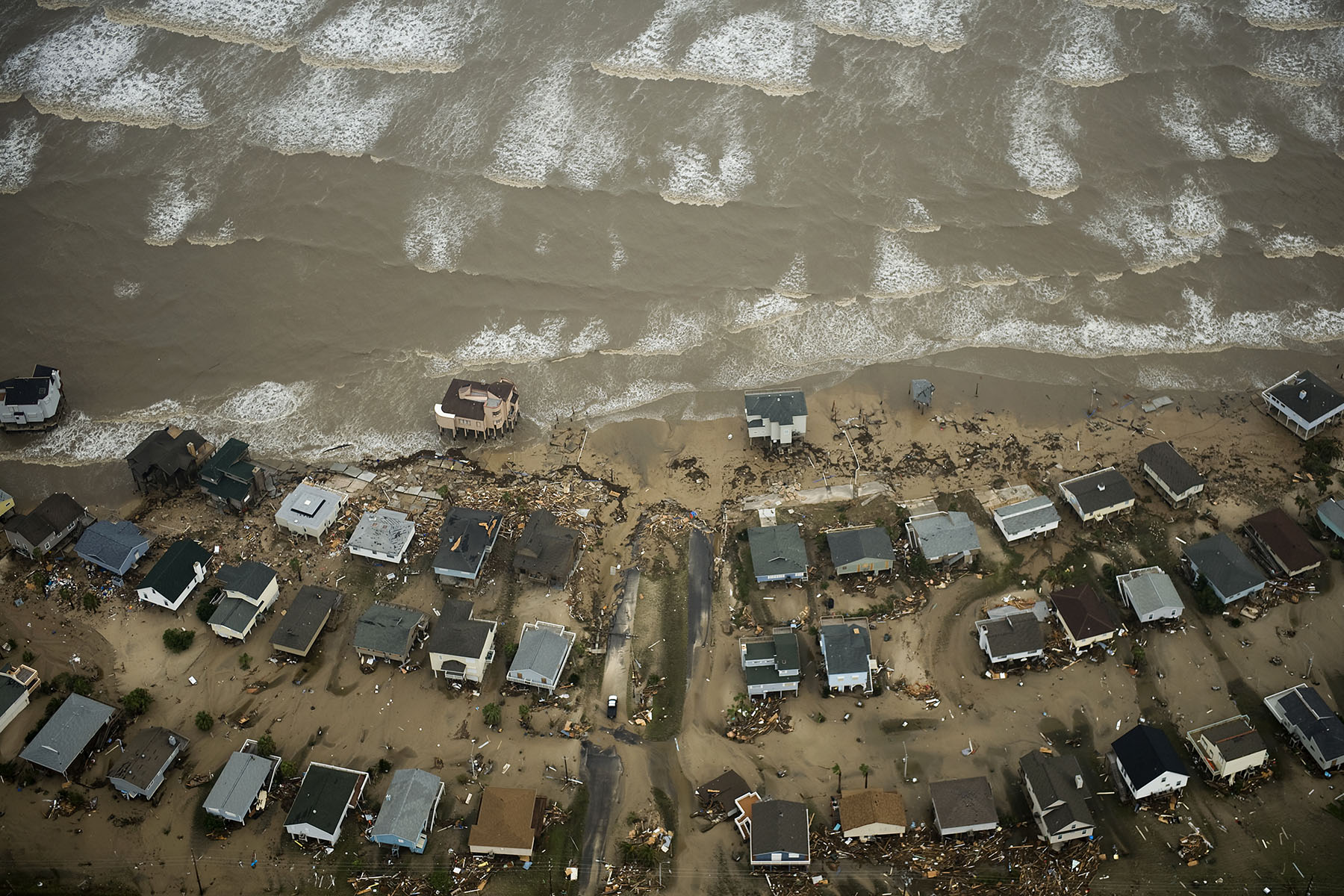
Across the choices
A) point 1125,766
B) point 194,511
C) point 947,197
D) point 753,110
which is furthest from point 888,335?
point 194,511

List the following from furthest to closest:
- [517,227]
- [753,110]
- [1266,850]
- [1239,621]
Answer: [753,110] < [517,227] < [1239,621] < [1266,850]

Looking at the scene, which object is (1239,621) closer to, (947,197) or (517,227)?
(947,197)

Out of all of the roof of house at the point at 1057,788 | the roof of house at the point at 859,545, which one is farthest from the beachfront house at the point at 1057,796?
the roof of house at the point at 859,545

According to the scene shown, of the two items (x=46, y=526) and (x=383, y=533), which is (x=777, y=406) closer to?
(x=383, y=533)

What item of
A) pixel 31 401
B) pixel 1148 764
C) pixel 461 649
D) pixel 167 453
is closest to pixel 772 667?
pixel 461 649

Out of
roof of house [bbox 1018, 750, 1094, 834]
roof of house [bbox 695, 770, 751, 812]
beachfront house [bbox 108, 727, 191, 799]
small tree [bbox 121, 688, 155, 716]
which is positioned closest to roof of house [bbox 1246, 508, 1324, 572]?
roof of house [bbox 1018, 750, 1094, 834]

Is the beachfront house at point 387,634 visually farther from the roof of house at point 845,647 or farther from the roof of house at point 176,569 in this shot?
the roof of house at point 845,647

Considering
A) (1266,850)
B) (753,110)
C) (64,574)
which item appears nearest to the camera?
(1266,850)
